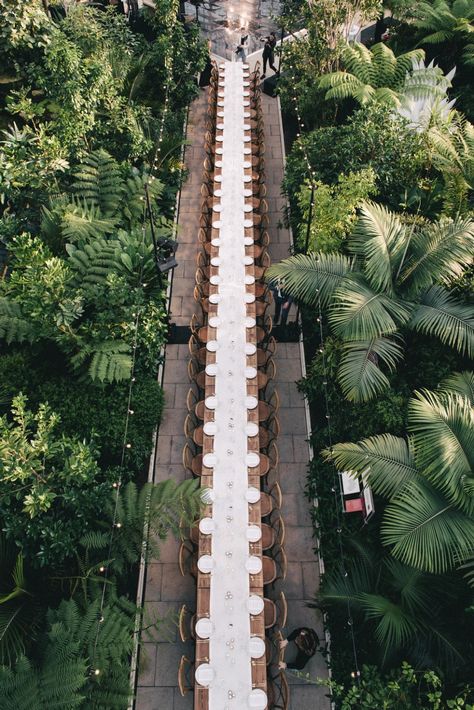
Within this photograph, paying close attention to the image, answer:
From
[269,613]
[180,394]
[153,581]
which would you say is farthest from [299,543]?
[180,394]

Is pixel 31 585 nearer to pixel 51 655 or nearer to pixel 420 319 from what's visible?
pixel 51 655

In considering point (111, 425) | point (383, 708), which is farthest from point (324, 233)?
point (383, 708)

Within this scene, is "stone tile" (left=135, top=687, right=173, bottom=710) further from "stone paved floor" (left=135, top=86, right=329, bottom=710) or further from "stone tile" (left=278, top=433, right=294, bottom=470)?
"stone tile" (left=278, top=433, right=294, bottom=470)

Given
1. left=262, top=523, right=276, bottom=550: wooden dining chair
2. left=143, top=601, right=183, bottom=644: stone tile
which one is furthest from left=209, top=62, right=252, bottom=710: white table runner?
left=143, top=601, right=183, bottom=644: stone tile

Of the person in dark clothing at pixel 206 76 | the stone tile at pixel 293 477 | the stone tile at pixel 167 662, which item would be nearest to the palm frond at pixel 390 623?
the stone tile at pixel 293 477

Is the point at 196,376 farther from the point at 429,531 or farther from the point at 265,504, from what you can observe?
the point at 429,531

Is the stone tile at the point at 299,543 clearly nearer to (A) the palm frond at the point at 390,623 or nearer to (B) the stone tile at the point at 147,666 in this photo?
(A) the palm frond at the point at 390,623
